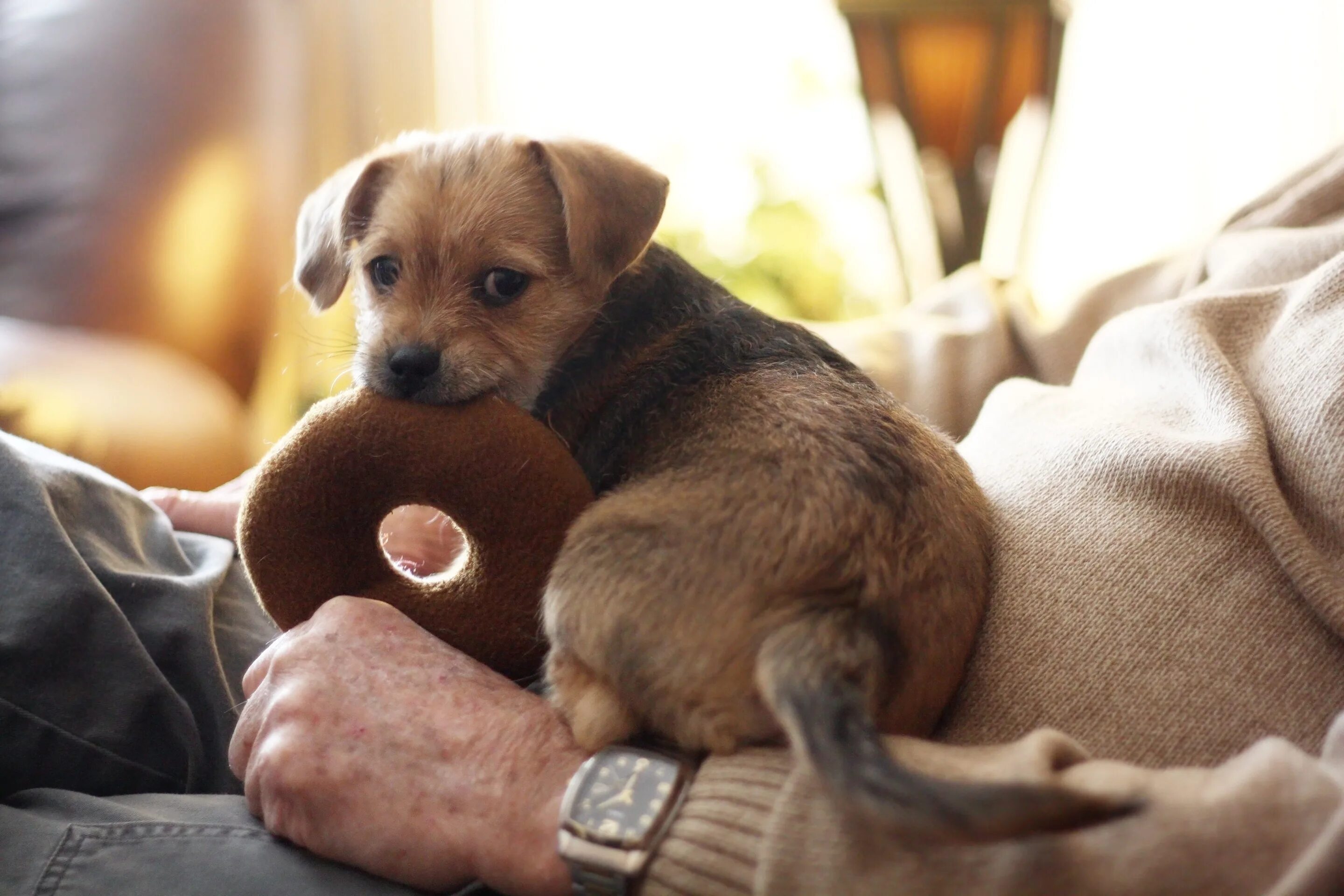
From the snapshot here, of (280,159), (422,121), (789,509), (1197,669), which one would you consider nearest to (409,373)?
(789,509)

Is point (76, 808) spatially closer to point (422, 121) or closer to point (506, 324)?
point (506, 324)

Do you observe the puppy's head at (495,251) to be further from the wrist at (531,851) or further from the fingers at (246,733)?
the wrist at (531,851)

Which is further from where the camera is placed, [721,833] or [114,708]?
[114,708]

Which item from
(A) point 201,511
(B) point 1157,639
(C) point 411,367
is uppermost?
(C) point 411,367

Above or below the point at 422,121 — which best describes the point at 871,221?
below

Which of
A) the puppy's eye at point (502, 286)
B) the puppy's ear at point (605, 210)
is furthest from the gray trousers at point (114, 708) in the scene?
the puppy's ear at point (605, 210)

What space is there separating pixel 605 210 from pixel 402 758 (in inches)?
28.4

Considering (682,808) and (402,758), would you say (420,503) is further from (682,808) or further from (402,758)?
(682,808)

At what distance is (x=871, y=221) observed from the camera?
3635 millimetres

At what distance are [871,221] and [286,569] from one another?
2.90 metres

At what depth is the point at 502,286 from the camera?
1392 mm

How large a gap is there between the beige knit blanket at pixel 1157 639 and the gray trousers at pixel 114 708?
0.42m

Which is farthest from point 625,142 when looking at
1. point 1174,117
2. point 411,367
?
point 411,367

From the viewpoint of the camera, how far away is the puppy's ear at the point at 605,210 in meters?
1.34
